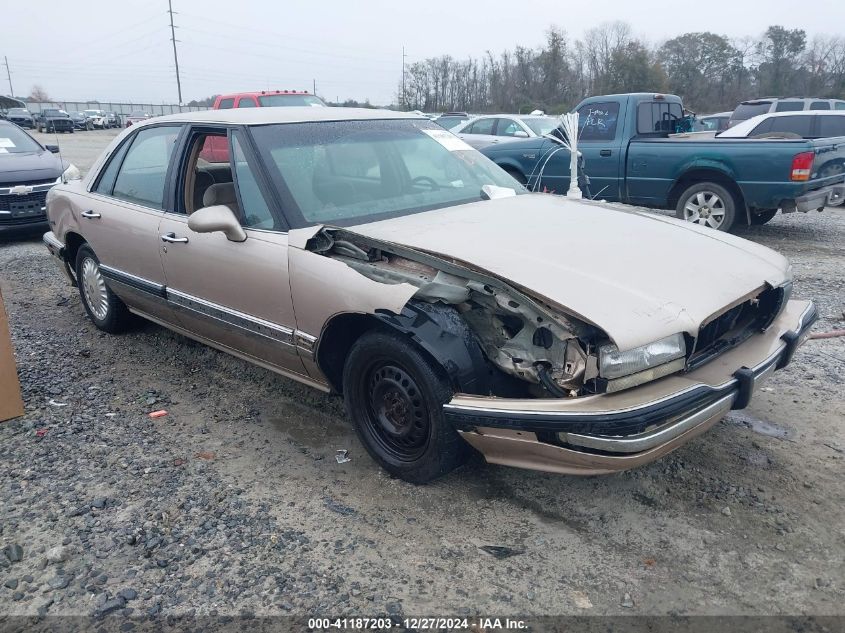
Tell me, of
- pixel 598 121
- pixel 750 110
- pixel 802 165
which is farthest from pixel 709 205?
pixel 750 110

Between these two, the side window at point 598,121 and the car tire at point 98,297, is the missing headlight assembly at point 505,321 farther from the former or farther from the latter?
the side window at point 598,121

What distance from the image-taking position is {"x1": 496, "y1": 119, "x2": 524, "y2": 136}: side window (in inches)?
515

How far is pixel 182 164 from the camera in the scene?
4234mm

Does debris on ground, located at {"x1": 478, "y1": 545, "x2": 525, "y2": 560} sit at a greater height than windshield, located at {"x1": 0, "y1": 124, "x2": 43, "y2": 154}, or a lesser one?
lesser

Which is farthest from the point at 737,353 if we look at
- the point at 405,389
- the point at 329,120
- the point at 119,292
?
the point at 119,292

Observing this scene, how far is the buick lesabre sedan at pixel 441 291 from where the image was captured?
2.62m

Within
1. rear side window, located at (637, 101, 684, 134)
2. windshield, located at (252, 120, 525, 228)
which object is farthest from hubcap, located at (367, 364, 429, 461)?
rear side window, located at (637, 101, 684, 134)

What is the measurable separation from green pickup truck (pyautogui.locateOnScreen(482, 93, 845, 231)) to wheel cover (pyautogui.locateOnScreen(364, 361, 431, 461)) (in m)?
6.13

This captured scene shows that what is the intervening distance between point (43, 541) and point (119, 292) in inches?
94.7

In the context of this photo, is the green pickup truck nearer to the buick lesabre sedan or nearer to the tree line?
the buick lesabre sedan

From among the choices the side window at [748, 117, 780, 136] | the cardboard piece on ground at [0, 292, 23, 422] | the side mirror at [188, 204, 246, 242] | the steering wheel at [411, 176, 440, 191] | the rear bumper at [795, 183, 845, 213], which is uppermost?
the side window at [748, 117, 780, 136]

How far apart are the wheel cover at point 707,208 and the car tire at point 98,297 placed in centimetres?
662

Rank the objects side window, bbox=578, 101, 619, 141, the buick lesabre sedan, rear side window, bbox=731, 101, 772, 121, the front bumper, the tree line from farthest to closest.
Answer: the tree line, rear side window, bbox=731, 101, 772, 121, side window, bbox=578, 101, 619, 141, the buick lesabre sedan, the front bumper

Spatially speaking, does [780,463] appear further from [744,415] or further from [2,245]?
[2,245]
